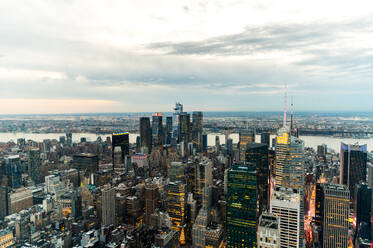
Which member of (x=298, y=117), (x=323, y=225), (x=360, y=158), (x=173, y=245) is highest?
(x=298, y=117)

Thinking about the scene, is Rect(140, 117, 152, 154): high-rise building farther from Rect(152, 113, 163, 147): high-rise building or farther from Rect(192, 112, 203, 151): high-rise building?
Rect(192, 112, 203, 151): high-rise building

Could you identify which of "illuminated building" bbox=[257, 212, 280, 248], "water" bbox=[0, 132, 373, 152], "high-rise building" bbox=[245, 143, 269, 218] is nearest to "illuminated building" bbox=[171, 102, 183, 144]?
"water" bbox=[0, 132, 373, 152]

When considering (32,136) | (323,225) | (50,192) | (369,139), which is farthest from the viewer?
(32,136)

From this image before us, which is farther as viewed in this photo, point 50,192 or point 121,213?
point 50,192

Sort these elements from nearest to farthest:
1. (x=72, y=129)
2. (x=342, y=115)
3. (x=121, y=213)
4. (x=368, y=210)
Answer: (x=368, y=210) → (x=121, y=213) → (x=342, y=115) → (x=72, y=129)

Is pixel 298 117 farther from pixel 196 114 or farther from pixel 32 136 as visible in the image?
pixel 32 136

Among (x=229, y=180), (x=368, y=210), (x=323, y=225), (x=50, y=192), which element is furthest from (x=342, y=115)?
(x=50, y=192)

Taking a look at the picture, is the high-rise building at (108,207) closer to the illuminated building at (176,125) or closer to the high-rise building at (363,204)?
the high-rise building at (363,204)
